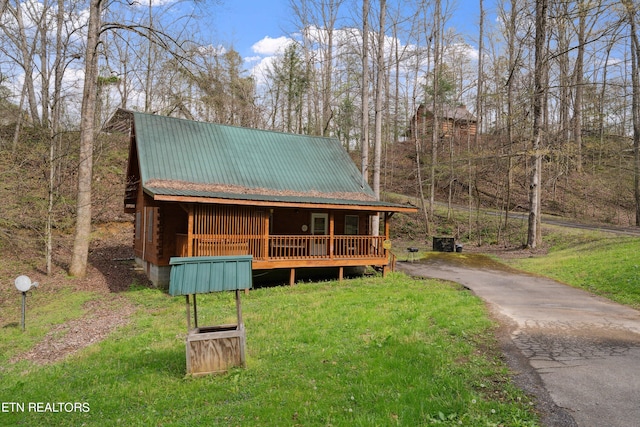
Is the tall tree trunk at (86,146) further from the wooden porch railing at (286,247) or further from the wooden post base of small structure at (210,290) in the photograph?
the wooden post base of small structure at (210,290)

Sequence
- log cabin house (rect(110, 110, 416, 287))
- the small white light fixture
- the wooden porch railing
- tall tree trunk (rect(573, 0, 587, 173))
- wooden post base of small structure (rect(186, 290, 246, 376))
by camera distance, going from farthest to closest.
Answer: tall tree trunk (rect(573, 0, 587, 173)), log cabin house (rect(110, 110, 416, 287)), the wooden porch railing, the small white light fixture, wooden post base of small structure (rect(186, 290, 246, 376))

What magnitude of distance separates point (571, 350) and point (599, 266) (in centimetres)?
868

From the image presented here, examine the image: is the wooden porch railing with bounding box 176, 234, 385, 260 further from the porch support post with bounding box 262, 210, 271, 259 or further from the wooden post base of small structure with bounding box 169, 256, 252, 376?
the wooden post base of small structure with bounding box 169, 256, 252, 376

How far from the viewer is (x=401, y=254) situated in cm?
2067

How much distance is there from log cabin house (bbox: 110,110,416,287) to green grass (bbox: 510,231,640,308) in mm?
6025

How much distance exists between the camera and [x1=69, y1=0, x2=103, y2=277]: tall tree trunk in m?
14.0

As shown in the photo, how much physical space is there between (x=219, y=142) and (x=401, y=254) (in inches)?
430

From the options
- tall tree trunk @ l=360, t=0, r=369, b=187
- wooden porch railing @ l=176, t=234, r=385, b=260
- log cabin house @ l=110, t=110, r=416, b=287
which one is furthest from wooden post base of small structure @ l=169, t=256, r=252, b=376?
tall tree trunk @ l=360, t=0, r=369, b=187

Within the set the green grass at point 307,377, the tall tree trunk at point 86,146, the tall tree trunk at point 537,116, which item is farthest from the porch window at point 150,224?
the tall tree trunk at point 537,116

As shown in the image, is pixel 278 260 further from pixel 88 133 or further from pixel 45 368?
pixel 88 133

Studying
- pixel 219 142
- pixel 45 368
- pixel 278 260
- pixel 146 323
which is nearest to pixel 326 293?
pixel 278 260

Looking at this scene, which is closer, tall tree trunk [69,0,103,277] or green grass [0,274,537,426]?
green grass [0,274,537,426]

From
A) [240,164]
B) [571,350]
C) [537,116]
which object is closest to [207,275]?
[571,350]

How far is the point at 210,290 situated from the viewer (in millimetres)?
5883
